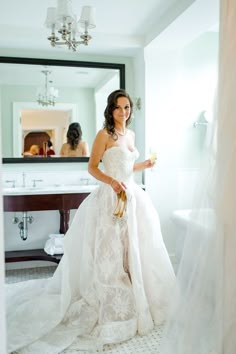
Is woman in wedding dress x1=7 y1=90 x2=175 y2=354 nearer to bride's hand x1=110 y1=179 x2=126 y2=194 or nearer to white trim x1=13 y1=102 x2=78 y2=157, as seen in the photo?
bride's hand x1=110 y1=179 x2=126 y2=194

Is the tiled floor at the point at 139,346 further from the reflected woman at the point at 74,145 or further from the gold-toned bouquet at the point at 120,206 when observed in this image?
the reflected woman at the point at 74,145

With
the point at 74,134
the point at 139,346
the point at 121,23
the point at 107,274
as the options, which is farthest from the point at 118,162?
the point at 121,23

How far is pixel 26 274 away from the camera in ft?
10.4

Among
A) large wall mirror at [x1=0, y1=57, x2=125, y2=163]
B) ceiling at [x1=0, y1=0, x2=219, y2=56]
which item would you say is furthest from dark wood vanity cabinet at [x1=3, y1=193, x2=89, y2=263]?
ceiling at [x1=0, y1=0, x2=219, y2=56]

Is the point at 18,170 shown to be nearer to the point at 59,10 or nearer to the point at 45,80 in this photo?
the point at 45,80

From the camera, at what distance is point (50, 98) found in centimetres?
337

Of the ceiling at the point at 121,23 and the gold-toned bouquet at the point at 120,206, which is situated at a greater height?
the ceiling at the point at 121,23

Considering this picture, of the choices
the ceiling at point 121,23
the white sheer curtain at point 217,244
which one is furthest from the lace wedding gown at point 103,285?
the ceiling at point 121,23

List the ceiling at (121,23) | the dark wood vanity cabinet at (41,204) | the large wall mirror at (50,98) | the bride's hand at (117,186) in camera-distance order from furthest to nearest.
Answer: the large wall mirror at (50,98), the dark wood vanity cabinet at (41,204), the ceiling at (121,23), the bride's hand at (117,186)

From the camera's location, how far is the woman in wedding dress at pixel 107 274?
1954 millimetres

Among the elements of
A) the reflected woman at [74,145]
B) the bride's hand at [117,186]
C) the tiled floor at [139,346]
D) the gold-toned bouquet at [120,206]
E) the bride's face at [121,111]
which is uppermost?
the bride's face at [121,111]

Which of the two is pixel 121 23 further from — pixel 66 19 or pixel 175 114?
pixel 175 114

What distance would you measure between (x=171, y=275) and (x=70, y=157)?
1738 millimetres

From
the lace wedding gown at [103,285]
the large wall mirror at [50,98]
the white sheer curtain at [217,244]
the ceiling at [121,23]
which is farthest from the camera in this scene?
the large wall mirror at [50,98]
